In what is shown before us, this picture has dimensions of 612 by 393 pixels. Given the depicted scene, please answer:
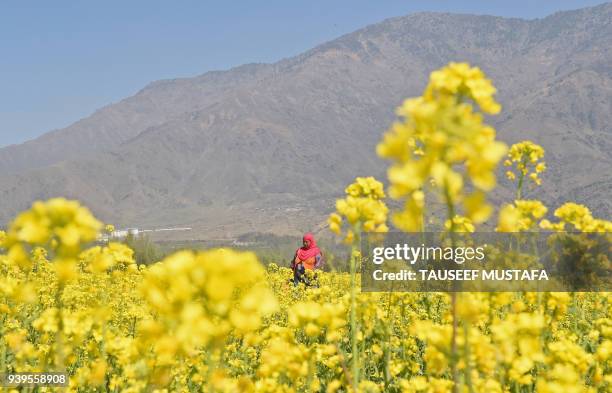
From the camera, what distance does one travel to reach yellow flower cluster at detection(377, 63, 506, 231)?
7.31 ft

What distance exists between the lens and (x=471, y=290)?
4121 millimetres

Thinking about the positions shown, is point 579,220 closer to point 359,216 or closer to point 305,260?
point 359,216

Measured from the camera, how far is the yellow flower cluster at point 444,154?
2.23 metres

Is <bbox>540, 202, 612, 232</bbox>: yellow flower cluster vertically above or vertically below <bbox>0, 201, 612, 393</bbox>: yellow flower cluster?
above

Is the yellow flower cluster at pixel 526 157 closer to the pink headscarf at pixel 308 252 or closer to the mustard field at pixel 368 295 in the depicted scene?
the mustard field at pixel 368 295

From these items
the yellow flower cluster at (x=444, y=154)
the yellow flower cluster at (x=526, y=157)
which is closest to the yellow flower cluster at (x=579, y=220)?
the yellow flower cluster at (x=526, y=157)

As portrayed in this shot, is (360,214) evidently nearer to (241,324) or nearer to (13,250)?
(241,324)

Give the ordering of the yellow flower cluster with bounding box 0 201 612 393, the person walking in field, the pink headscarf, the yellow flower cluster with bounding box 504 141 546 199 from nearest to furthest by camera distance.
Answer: the yellow flower cluster with bounding box 0 201 612 393
the yellow flower cluster with bounding box 504 141 546 199
the person walking in field
the pink headscarf

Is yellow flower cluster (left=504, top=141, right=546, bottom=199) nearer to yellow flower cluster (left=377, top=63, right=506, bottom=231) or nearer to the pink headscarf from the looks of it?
yellow flower cluster (left=377, top=63, right=506, bottom=231)

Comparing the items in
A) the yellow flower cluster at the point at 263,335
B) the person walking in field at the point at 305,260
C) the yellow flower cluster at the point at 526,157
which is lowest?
the yellow flower cluster at the point at 263,335

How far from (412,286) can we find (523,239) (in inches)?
64.9

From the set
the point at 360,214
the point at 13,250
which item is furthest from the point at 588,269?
the point at 13,250

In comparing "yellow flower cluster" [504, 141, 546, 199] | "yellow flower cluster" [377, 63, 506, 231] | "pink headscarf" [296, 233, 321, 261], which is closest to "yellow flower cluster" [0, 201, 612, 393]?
"yellow flower cluster" [377, 63, 506, 231]

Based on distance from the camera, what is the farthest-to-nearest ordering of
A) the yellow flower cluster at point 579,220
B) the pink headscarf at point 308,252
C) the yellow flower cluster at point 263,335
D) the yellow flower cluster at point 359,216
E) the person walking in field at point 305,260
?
the pink headscarf at point 308,252 → the person walking in field at point 305,260 → the yellow flower cluster at point 579,220 → the yellow flower cluster at point 359,216 → the yellow flower cluster at point 263,335
